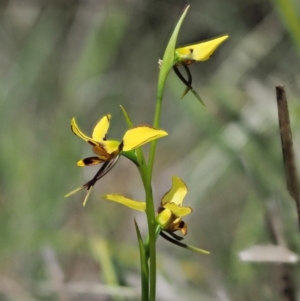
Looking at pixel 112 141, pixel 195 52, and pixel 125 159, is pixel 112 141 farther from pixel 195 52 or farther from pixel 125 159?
pixel 125 159

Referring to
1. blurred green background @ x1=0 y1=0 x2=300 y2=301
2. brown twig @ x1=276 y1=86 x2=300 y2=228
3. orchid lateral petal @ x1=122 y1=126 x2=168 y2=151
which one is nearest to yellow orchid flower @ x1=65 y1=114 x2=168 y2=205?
orchid lateral petal @ x1=122 y1=126 x2=168 y2=151

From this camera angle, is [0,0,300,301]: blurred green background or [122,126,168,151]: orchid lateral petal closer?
[122,126,168,151]: orchid lateral petal

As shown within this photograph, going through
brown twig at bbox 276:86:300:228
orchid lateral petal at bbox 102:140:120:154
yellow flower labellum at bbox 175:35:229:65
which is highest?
yellow flower labellum at bbox 175:35:229:65

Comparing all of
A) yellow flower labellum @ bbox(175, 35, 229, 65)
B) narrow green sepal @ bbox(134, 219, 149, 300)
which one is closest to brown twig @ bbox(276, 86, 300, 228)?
yellow flower labellum @ bbox(175, 35, 229, 65)

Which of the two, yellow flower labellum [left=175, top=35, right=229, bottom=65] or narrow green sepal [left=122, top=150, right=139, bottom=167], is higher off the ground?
yellow flower labellum [left=175, top=35, right=229, bottom=65]

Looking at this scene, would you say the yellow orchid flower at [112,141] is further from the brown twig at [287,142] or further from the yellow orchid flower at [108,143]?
the brown twig at [287,142]

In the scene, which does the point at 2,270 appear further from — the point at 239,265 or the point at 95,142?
the point at 95,142

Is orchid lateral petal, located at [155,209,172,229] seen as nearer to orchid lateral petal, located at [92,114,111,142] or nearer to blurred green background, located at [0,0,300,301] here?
orchid lateral petal, located at [92,114,111,142]

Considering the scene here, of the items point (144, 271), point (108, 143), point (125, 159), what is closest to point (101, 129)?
point (108, 143)
